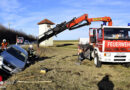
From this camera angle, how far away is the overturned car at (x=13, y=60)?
7.46m

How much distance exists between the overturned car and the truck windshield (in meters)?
5.20

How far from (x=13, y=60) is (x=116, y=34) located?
20.9ft

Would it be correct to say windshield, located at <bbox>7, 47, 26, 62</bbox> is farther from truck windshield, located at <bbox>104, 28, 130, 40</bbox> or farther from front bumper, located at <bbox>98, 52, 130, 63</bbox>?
truck windshield, located at <bbox>104, 28, 130, 40</bbox>

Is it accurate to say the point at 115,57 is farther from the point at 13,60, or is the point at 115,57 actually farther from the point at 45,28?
the point at 45,28

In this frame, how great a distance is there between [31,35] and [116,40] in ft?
119

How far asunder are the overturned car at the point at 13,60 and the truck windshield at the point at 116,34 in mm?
5200

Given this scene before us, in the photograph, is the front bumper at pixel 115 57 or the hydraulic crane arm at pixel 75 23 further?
the hydraulic crane arm at pixel 75 23

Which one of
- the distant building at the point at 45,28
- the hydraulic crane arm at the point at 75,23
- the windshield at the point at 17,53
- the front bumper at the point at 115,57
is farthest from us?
the distant building at the point at 45,28

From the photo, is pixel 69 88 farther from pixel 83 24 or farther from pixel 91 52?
pixel 83 24

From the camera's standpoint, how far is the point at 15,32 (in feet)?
112

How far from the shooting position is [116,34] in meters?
9.61

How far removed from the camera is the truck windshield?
9502 mm

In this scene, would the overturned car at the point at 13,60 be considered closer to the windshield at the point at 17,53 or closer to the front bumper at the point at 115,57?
the windshield at the point at 17,53

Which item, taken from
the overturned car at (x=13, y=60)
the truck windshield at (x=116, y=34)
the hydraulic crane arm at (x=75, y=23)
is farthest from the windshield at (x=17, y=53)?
the hydraulic crane arm at (x=75, y=23)
